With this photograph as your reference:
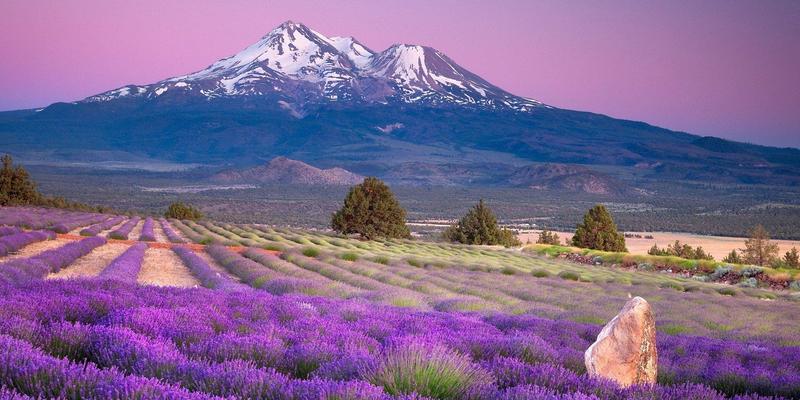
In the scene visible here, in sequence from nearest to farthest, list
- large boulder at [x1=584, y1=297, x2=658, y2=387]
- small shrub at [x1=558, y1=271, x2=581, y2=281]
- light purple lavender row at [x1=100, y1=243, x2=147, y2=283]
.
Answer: large boulder at [x1=584, y1=297, x2=658, y2=387]
light purple lavender row at [x1=100, y1=243, x2=147, y2=283]
small shrub at [x1=558, y1=271, x2=581, y2=281]

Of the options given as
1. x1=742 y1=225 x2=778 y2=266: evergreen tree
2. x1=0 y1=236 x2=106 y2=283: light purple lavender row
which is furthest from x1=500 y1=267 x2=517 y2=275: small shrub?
x1=742 y1=225 x2=778 y2=266: evergreen tree

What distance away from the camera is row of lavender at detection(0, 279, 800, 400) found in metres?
3.71

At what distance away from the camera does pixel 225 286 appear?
13.0 metres

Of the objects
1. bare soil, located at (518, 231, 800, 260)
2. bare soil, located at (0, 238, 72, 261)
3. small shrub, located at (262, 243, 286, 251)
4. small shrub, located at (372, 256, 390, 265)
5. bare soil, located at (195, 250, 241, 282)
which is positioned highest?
bare soil, located at (0, 238, 72, 261)

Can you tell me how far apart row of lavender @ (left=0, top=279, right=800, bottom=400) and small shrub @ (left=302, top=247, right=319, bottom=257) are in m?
17.6

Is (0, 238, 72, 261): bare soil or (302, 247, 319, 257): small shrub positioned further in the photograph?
(302, 247, 319, 257): small shrub

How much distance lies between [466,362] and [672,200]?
193582mm

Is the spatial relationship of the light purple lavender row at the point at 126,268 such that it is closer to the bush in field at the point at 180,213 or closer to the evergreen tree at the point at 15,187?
the evergreen tree at the point at 15,187

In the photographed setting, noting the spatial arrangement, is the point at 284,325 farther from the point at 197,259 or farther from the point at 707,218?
the point at 707,218

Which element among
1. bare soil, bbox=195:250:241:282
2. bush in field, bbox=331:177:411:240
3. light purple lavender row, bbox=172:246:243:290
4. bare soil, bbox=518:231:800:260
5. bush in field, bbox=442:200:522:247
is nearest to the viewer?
light purple lavender row, bbox=172:246:243:290

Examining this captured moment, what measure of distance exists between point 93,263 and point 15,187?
36881 mm

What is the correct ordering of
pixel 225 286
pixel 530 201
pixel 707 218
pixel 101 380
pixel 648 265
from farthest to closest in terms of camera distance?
pixel 530 201
pixel 707 218
pixel 648 265
pixel 225 286
pixel 101 380

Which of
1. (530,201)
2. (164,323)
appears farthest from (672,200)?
(164,323)

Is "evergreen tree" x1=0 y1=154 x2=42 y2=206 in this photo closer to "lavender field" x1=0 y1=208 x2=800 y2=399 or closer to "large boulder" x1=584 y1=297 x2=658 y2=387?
"lavender field" x1=0 y1=208 x2=800 y2=399
